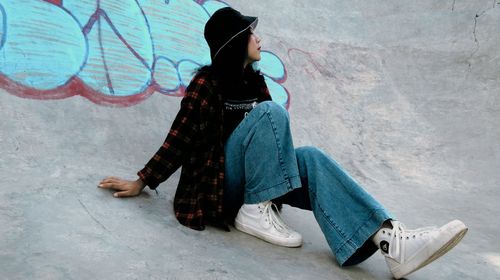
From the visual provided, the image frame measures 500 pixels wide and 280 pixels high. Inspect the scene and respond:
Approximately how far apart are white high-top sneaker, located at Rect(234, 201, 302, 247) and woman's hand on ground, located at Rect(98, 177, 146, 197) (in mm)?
550

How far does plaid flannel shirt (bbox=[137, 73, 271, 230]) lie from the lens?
2172mm

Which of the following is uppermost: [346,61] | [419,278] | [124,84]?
[346,61]

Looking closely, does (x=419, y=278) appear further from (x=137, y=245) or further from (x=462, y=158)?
(x=462, y=158)

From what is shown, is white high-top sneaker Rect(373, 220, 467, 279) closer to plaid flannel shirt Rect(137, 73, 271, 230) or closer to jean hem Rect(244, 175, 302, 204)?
jean hem Rect(244, 175, 302, 204)

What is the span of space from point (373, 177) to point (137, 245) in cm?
256

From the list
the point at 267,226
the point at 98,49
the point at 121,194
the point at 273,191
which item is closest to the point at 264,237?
the point at 267,226

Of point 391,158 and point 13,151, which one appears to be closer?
point 13,151

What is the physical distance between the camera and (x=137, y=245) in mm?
1862

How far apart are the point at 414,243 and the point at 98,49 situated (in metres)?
2.60

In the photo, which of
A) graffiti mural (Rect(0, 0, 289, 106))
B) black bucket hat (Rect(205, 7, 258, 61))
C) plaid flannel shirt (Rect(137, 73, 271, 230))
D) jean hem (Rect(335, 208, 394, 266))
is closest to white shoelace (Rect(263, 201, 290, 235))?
plaid flannel shirt (Rect(137, 73, 271, 230))

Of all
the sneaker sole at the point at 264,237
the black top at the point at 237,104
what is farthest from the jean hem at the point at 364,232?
the black top at the point at 237,104

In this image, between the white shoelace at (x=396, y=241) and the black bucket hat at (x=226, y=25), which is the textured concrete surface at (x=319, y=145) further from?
the black bucket hat at (x=226, y=25)

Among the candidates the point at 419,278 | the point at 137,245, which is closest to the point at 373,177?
the point at 419,278

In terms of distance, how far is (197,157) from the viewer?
223 cm
